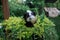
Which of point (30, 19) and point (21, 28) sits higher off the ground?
point (30, 19)

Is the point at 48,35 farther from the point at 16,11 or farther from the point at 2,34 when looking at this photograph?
the point at 16,11

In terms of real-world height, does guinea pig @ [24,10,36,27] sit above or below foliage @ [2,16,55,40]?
above

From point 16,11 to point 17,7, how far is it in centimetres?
17

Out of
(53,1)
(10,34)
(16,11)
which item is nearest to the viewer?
(10,34)

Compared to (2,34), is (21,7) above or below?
above

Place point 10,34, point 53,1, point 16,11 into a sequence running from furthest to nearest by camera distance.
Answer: point 53,1
point 16,11
point 10,34

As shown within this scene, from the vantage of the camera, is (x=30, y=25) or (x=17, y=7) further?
(x=17, y=7)

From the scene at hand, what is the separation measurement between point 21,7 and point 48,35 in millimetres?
1486

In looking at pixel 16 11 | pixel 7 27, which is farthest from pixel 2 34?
pixel 16 11

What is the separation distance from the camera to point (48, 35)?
11.0 feet

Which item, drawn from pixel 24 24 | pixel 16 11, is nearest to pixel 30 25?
pixel 24 24

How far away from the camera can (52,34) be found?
11.3ft

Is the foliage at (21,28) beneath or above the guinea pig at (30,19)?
beneath

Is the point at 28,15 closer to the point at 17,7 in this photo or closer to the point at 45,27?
the point at 45,27
